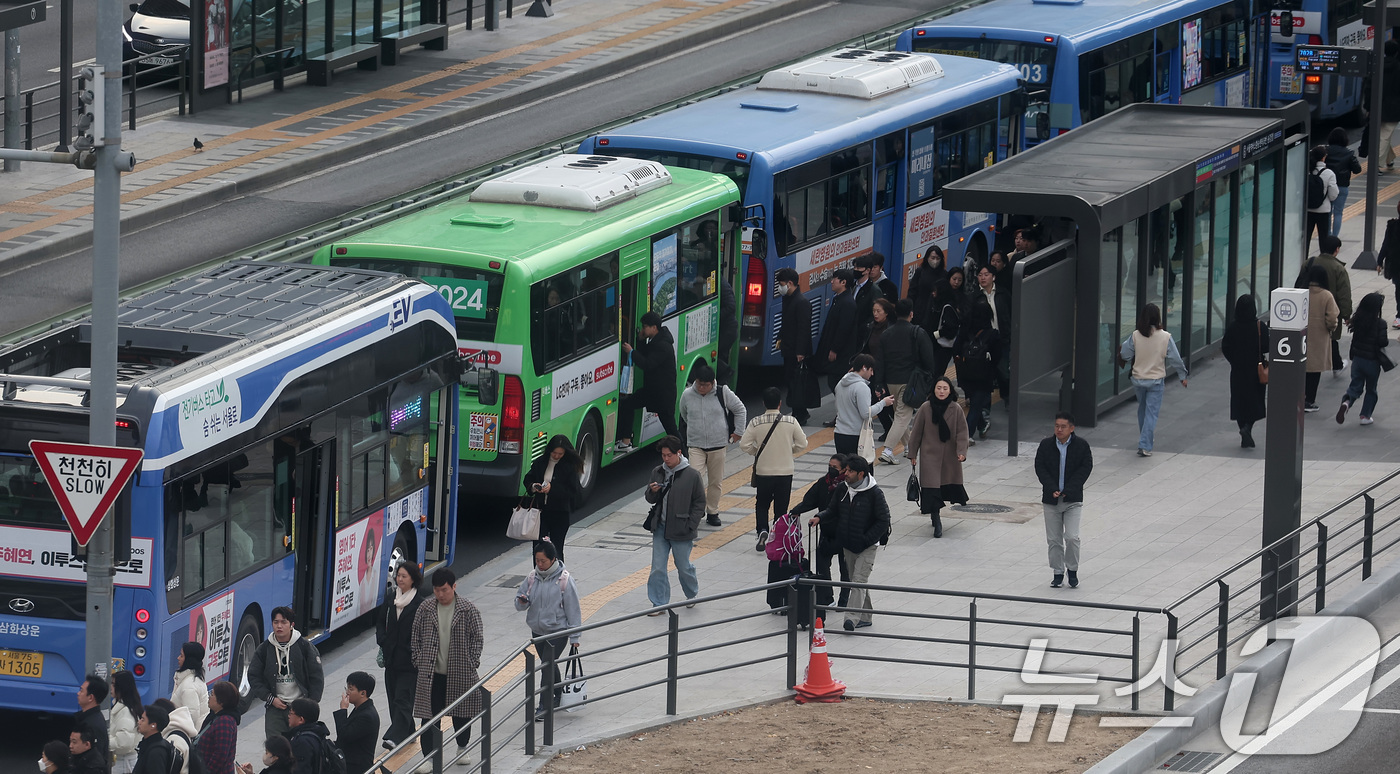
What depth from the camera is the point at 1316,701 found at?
1496cm

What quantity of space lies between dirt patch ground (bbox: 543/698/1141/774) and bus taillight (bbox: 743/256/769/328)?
8.97 metres

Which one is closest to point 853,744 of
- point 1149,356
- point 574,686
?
point 574,686

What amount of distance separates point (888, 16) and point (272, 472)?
1154 inches

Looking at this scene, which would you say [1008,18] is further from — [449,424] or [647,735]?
[647,735]

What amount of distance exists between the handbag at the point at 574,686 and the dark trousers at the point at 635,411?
18.6 feet

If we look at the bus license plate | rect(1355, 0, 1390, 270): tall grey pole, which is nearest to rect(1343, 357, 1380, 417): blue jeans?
rect(1355, 0, 1390, 270): tall grey pole

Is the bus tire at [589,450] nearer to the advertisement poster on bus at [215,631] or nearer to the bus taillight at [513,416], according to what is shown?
the bus taillight at [513,416]

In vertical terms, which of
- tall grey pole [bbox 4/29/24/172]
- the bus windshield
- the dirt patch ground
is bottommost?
the dirt patch ground

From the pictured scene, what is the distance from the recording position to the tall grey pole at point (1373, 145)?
28.6m

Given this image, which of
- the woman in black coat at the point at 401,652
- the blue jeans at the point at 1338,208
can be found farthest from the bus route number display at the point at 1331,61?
the woman in black coat at the point at 401,652

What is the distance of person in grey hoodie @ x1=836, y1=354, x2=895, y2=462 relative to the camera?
19641mm

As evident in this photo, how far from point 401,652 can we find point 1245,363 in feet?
34.0

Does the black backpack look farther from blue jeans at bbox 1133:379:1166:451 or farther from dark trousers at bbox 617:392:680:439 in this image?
dark trousers at bbox 617:392:680:439

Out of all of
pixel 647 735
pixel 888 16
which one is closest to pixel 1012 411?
pixel 647 735
